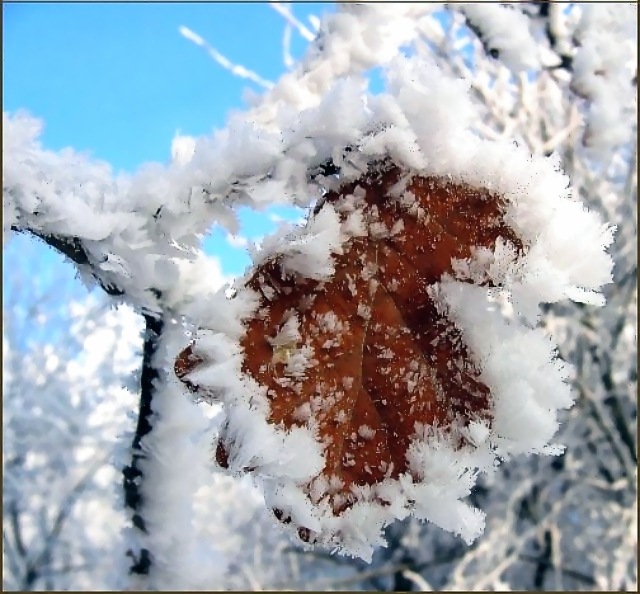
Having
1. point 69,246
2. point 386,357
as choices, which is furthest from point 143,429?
point 386,357

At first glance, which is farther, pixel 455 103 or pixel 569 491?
pixel 569 491

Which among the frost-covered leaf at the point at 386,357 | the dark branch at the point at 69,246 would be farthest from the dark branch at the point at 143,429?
the frost-covered leaf at the point at 386,357

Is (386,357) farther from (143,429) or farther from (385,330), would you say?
(143,429)

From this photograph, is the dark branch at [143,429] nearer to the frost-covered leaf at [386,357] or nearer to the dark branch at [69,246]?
the dark branch at [69,246]

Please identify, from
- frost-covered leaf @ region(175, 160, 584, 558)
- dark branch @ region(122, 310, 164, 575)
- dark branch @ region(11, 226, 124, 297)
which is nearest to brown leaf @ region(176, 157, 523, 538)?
frost-covered leaf @ region(175, 160, 584, 558)

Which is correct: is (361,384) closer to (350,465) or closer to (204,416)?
(350,465)

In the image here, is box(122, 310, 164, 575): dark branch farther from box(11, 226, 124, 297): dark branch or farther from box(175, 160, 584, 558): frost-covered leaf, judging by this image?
box(175, 160, 584, 558): frost-covered leaf

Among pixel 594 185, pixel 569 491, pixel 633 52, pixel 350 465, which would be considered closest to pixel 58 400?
pixel 569 491
